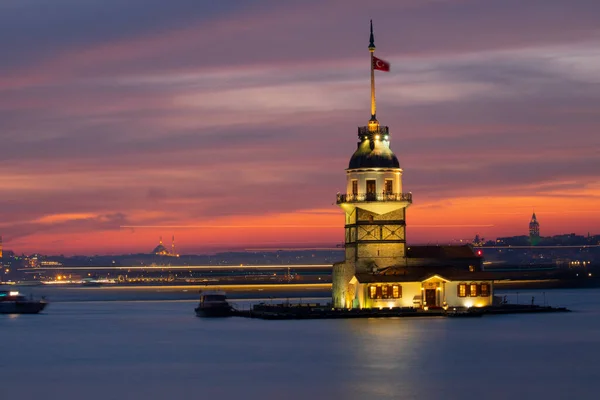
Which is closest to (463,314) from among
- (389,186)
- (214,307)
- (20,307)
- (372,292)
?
(372,292)

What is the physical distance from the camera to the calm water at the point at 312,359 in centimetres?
5797

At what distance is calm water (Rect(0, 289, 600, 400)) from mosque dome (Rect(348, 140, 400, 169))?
11.4m

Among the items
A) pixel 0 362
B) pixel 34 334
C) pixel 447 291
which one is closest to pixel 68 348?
pixel 0 362

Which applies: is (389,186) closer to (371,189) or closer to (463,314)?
(371,189)

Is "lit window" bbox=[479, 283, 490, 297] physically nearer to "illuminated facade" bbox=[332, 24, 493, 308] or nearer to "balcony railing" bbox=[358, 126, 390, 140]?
"illuminated facade" bbox=[332, 24, 493, 308]

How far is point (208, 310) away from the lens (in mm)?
112000

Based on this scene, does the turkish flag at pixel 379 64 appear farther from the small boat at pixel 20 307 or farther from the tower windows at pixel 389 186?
the small boat at pixel 20 307

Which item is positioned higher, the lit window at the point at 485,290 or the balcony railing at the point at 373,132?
the balcony railing at the point at 373,132

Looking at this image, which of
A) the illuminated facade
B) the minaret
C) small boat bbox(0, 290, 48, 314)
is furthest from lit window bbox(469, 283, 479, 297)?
small boat bbox(0, 290, 48, 314)

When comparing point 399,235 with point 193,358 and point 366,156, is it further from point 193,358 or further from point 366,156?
point 193,358

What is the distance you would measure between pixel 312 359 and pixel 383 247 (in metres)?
27.7

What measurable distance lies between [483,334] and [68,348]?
995 inches

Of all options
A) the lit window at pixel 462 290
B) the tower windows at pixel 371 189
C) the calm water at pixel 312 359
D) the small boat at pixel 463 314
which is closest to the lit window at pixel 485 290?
the lit window at pixel 462 290

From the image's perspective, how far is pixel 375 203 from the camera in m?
96.6
